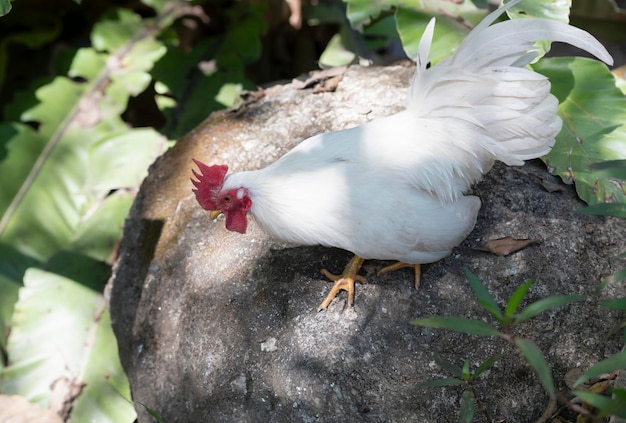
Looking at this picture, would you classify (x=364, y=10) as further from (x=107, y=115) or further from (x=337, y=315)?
(x=107, y=115)

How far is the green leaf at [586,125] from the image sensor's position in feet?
8.22

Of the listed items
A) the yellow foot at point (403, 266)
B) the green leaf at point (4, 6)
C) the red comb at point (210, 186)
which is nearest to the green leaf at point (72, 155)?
the green leaf at point (4, 6)

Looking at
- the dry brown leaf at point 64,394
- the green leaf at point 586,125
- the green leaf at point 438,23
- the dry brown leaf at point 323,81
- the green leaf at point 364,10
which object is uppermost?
the green leaf at point 364,10

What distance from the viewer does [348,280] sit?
7.62 ft

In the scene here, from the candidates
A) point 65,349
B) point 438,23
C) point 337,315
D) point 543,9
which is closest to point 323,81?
point 438,23

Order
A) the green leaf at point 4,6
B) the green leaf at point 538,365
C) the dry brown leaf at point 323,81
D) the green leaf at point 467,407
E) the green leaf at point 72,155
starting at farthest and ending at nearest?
the green leaf at point 72,155 < the dry brown leaf at point 323,81 < the green leaf at point 4,6 < the green leaf at point 467,407 < the green leaf at point 538,365

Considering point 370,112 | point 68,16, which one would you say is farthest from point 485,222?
point 68,16

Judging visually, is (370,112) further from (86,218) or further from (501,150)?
(86,218)

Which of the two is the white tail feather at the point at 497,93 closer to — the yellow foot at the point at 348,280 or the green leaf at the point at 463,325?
the yellow foot at the point at 348,280

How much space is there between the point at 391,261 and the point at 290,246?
0.42 meters

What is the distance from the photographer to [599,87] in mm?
2844

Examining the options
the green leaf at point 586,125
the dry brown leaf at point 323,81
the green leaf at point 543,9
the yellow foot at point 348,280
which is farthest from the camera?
the dry brown leaf at point 323,81

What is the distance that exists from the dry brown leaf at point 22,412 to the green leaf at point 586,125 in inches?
99.7

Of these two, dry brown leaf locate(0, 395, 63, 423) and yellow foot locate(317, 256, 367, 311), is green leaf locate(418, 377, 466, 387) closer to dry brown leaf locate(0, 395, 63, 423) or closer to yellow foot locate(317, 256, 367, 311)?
yellow foot locate(317, 256, 367, 311)
